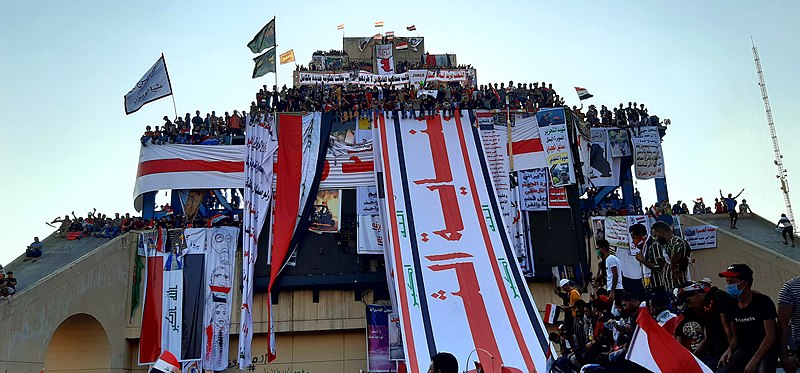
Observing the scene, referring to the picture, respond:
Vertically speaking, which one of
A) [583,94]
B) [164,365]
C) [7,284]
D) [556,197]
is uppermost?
[583,94]

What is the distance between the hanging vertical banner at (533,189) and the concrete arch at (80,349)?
43.4 ft

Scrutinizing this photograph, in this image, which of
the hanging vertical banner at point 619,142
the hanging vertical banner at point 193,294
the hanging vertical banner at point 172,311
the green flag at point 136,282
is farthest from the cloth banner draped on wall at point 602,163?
the green flag at point 136,282

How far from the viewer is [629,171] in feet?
87.6

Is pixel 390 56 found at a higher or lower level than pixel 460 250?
higher

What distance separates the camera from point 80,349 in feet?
73.0

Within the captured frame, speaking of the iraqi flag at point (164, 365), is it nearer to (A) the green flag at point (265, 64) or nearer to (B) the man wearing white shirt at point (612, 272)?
(B) the man wearing white shirt at point (612, 272)

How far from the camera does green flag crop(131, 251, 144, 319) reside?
75.6 ft

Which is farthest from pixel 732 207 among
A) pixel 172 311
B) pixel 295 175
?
pixel 172 311

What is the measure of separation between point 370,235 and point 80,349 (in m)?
9.02

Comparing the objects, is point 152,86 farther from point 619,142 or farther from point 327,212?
point 619,142

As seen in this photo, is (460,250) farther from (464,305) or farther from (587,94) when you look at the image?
(587,94)

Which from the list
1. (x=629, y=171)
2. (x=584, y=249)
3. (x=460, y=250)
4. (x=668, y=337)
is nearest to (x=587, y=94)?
(x=629, y=171)

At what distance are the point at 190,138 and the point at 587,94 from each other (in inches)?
546

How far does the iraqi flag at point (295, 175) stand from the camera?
2359 centimetres
